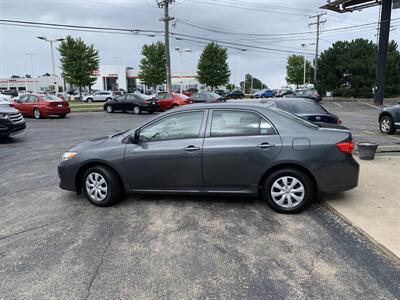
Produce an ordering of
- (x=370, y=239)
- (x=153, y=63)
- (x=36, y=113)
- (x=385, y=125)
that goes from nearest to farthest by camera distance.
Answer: (x=370, y=239) → (x=385, y=125) → (x=36, y=113) → (x=153, y=63)

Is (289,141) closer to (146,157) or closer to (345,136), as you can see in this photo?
(345,136)

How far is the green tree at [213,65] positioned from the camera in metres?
51.6

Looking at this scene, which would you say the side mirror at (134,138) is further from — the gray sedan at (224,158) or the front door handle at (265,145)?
the front door handle at (265,145)

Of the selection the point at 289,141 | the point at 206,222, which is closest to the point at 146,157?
the point at 206,222

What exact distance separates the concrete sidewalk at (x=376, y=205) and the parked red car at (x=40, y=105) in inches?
721

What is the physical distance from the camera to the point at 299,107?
8.38 m

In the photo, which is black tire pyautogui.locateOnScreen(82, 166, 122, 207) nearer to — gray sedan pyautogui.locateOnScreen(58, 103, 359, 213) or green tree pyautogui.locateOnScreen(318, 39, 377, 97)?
gray sedan pyautogui.locateOnScreen(58, 103, 359, 213)

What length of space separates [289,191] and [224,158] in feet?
3.36

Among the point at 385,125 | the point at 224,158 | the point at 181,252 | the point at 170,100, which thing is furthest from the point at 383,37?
the point at 181,252

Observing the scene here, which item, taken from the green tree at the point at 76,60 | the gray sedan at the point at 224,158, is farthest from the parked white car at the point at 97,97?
the gray sedan at the point at 224,158

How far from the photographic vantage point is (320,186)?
14.9ft

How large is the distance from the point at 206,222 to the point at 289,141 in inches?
62.9

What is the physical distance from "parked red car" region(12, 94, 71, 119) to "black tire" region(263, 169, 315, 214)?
1844 centimetres

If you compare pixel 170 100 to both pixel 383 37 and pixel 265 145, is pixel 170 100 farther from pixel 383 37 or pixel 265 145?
pixel 383 37
